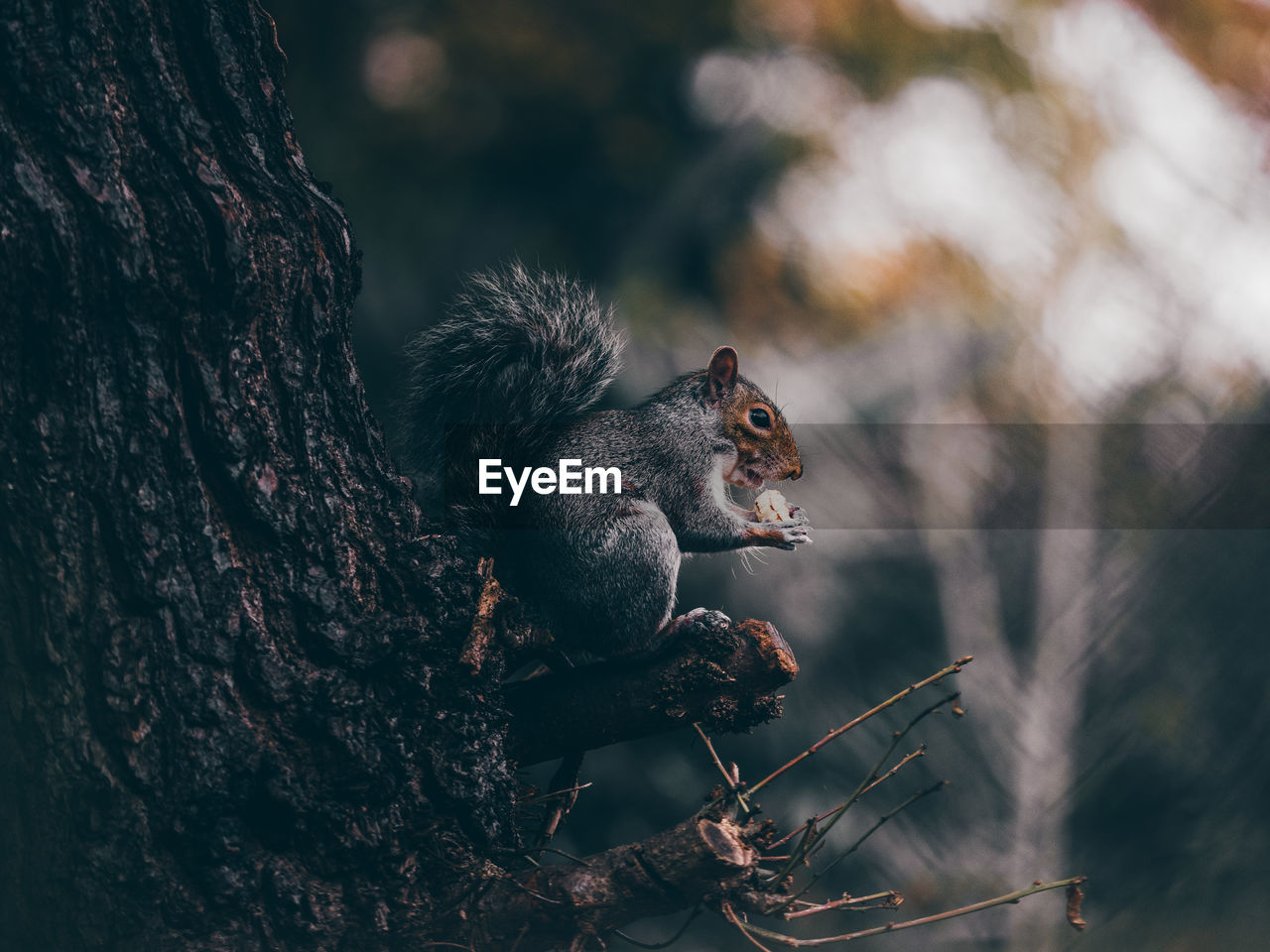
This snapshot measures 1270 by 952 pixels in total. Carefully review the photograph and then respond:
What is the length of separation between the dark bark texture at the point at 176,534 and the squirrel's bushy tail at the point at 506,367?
0.73 ft

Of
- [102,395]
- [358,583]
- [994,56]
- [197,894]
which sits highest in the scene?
[994,56]

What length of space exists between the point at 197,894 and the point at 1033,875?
1.78 metres

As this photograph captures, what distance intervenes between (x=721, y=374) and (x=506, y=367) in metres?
0.29

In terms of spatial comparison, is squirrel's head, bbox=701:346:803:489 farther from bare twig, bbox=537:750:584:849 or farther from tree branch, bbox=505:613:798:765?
bare twig, bbox=537:750:584:849

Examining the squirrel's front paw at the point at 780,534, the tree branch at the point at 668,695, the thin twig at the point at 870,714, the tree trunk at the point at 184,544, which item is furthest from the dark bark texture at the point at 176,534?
the squirrel's front paw at the point at 780,534

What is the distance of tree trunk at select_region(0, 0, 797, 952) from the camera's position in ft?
2.34

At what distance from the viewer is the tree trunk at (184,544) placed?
0.71 m

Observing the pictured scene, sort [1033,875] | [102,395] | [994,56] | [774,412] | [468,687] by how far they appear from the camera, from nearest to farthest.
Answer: [102,395], [468,687], [774,412], [1033,875], [994,56]

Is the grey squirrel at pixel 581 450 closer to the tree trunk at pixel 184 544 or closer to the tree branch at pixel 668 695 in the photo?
the tree branch at pixel 668 695

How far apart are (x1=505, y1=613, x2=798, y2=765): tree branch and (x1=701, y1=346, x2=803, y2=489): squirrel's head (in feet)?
0.92

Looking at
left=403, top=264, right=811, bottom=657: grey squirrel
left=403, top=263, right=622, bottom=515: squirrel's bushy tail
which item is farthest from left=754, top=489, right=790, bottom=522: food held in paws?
left=403, top=263, right=622, bottom=515: squirrel's bushy tail

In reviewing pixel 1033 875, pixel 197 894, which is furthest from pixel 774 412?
pixel 1033 875

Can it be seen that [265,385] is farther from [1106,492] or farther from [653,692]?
[1106,492]

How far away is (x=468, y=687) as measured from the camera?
2.77 feet
